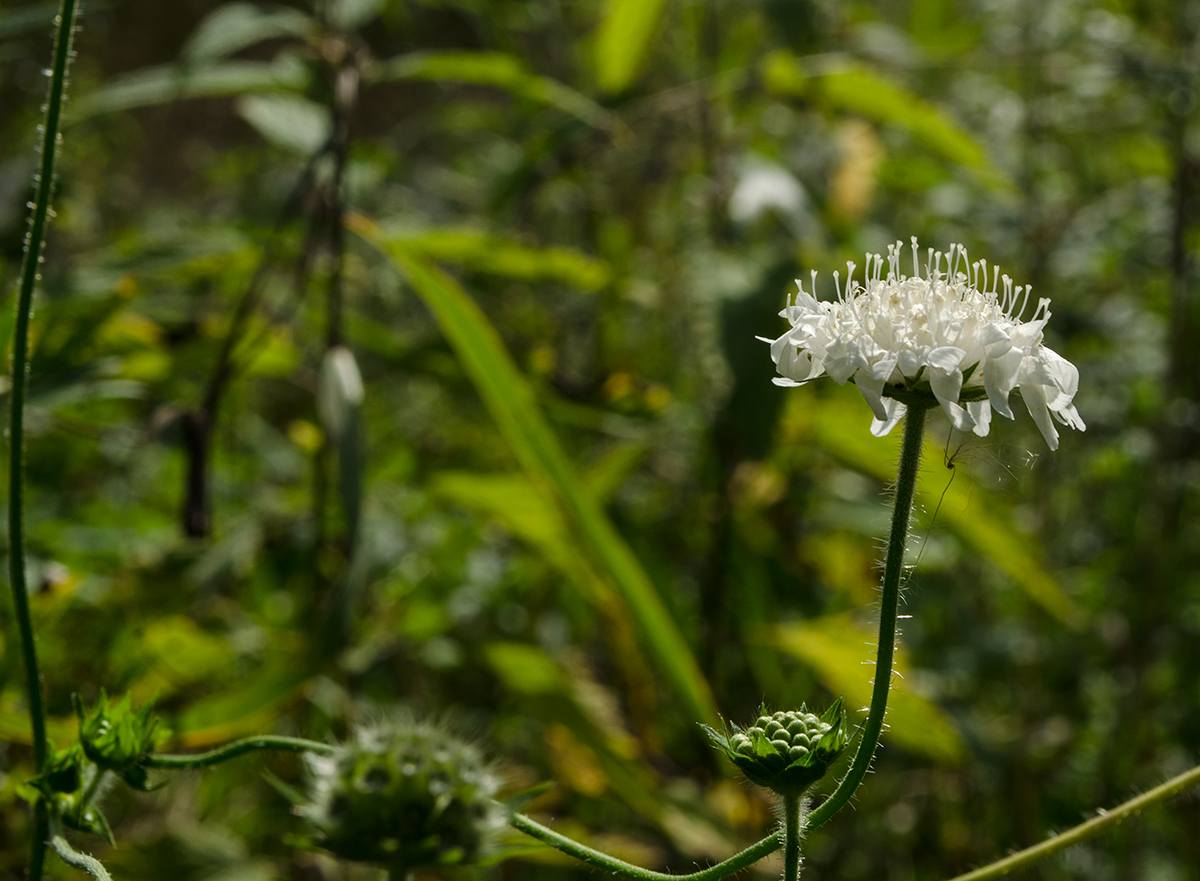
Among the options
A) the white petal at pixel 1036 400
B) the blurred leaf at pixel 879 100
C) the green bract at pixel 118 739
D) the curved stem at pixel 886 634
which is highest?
the blurred leaf at pixel 879 100

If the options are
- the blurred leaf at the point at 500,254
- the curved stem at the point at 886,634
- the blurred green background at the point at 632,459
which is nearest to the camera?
the curved stem at the point at 886,634

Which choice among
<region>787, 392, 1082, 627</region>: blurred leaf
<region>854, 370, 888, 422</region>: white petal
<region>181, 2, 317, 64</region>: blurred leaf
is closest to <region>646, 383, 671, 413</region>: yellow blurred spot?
<region>787, 392, 1082, 627</region>: blurred leaf

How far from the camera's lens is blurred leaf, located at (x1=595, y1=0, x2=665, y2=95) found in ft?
4.98

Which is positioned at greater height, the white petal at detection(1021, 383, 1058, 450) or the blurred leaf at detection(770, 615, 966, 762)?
the white petal at detection(1021, 383, 1058, 450)

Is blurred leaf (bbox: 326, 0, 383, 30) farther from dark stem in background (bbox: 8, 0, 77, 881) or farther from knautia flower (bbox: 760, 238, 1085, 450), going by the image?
knautia flower (bbox: 760, 238, 1085, 450)

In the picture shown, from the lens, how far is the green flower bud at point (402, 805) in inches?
23.7

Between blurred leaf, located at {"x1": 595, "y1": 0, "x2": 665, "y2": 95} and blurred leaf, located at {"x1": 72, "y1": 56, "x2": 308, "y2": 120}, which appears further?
blurred leaf, located at {"x1": 595, "y1": 0, "x2": 665, "y2": 95}

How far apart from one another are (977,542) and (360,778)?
0.97 meters

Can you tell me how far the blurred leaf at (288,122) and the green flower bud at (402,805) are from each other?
1.02m

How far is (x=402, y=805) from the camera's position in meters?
0.63

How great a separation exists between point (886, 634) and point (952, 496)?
37.1 inches

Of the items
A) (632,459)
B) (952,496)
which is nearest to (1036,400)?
(952,496)

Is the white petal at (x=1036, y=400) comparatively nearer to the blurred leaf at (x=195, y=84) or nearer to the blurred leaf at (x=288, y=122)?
the blurred leaf at (x=195, y=84)

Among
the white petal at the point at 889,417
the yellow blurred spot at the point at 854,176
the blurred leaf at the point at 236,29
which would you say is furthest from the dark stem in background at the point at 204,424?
the yellow blurred spot at the point at 854,176
